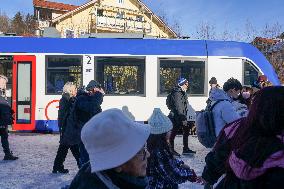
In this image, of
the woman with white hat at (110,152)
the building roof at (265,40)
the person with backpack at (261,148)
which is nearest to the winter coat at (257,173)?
the person with backpack at (261,148)

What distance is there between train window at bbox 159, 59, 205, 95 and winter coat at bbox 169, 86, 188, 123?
126 inches

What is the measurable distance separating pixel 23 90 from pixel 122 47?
3215mm

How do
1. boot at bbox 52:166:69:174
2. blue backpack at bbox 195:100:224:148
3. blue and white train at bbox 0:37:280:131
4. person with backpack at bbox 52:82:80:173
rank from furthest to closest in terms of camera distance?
blue and white train at bbox 0:37:280:131 → boot at bbox 52:166:69:174 → person with backpack at bbox 52:82:80:173 → blue backpack at bbox 195:100:224:148

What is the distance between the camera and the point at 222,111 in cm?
542

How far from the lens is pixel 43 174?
804 centimetres

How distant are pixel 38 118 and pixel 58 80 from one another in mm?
1269

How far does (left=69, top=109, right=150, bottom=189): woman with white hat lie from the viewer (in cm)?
200

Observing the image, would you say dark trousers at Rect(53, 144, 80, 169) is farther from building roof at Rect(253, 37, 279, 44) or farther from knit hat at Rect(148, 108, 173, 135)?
building roof at Rect(253, 37, 279, 44)

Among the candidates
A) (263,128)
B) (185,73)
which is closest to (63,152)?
(263,128)

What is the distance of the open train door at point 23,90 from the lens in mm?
13594

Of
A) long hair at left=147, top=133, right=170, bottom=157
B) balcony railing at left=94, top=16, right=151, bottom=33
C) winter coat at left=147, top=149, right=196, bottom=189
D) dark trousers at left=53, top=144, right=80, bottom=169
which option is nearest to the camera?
winter coat at left=147, top=149, right=196, bottom=189

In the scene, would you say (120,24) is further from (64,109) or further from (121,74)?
(64,109)

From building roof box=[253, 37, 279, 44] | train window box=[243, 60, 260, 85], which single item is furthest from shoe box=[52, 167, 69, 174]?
building roof box=[253, 37, 279, 44]

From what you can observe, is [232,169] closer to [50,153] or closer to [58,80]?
[50,153]
